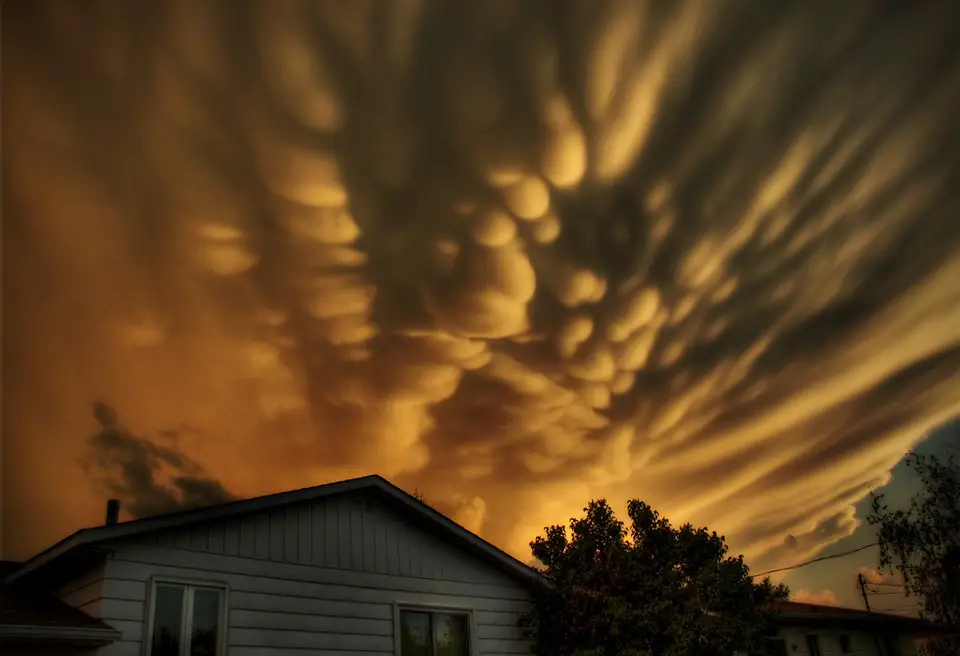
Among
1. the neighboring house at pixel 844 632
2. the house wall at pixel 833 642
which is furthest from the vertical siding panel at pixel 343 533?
the house wall at pixel 833 642

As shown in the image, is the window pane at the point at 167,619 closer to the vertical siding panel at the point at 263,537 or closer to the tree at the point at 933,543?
the vertical siding panel at the point at 263,537

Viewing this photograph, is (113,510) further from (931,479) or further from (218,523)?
(931,479)

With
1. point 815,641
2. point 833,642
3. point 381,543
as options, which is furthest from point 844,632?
point 381,543

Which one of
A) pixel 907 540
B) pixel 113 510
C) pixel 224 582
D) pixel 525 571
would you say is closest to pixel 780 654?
pixel 907 540

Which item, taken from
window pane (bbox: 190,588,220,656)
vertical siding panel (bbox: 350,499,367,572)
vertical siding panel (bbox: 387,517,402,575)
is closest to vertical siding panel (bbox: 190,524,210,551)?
window pane (bbox: 190,588,220,656)

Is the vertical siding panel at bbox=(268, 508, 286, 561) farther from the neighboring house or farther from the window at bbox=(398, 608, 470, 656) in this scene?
the neighboring house

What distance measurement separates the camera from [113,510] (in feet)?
40.3

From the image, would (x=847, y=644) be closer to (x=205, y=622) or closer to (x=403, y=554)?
(x=403, y=554)

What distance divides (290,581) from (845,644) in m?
23.8

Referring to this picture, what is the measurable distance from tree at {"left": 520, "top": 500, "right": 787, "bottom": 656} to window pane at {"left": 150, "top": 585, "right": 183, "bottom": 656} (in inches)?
310

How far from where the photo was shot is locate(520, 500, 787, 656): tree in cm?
1614

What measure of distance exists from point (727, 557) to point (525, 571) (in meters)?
8.00

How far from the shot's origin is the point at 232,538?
12344mm

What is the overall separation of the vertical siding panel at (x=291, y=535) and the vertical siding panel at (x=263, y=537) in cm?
34
